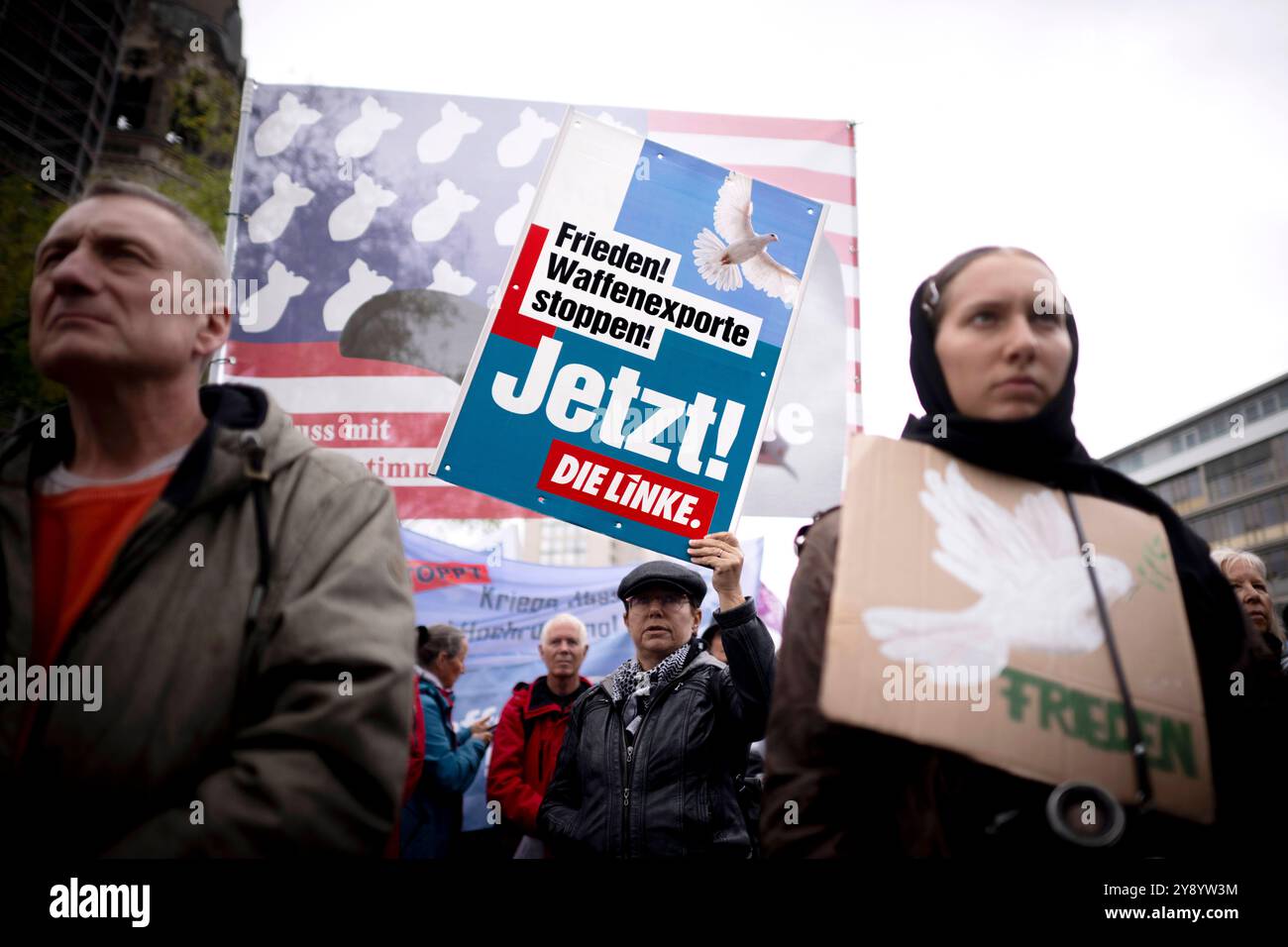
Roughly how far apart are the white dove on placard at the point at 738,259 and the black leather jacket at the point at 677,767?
1.10 meters

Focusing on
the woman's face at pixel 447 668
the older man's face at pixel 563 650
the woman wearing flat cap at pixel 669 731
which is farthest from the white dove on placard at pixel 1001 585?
the woman's face at pixel 447 668

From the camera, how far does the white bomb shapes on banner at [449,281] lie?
4738 millimetres

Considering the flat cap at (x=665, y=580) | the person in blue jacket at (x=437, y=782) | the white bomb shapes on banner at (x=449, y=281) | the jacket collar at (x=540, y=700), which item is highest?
the white bomb shapes on banner at (x=449, y=281)

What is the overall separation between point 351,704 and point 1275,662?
184 cm

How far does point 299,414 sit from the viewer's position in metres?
4.40

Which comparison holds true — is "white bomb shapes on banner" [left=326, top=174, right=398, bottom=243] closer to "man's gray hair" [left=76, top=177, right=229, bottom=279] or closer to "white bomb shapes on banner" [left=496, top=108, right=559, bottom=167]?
"white bomb shapes on banner" [left=496, top=108, right=559, bottom=167]

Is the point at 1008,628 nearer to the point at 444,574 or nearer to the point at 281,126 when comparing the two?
the point at 444,574

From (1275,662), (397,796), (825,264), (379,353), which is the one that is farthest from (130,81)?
(1275,662)

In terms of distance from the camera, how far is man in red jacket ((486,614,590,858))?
3760 millimetres

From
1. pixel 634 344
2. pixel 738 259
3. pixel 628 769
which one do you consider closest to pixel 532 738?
pixel 628 769

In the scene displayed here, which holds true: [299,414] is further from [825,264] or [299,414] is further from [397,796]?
[397,796]

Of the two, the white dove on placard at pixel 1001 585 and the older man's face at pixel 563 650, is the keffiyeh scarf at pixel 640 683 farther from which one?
the white dove on placard at pixel 1001 585

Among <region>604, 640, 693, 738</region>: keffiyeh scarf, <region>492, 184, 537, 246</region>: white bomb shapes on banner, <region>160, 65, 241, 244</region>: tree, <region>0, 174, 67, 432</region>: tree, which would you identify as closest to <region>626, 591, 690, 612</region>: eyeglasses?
<region>604, 640, 693, 738</region>: keffiyeh scarf

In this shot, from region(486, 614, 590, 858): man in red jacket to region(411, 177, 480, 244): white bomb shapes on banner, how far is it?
2423mm
